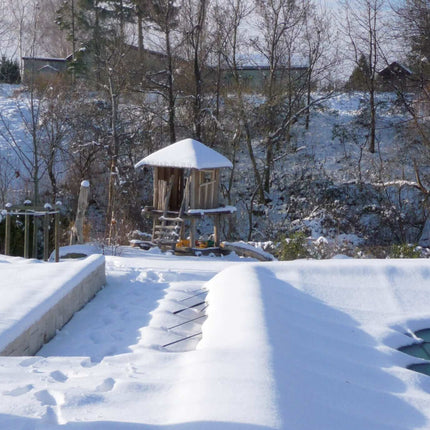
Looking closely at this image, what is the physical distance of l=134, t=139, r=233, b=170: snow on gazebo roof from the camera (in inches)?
633

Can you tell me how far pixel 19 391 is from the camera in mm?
3932

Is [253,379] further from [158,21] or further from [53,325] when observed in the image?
[158,21]

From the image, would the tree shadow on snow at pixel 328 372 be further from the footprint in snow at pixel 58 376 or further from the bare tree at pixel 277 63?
the bare tree at pixel 277 63

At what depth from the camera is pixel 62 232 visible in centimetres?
1912

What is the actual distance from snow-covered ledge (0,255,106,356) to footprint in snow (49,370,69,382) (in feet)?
2.17

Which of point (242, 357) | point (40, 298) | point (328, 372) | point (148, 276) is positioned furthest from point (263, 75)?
point (242, 357)

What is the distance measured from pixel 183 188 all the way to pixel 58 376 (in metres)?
13.3

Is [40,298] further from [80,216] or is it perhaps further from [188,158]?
[188,158]

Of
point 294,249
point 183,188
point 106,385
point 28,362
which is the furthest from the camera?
point 183,188

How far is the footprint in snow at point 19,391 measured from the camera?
12.7ft

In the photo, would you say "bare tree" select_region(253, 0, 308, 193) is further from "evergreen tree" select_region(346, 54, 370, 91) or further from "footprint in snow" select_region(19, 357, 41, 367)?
"footprint in snow" select_region(19, 357, 41, 367)

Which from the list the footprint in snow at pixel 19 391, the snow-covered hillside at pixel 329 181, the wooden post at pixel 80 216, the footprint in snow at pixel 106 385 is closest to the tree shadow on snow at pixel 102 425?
the footprint in snow at pixel 19 391

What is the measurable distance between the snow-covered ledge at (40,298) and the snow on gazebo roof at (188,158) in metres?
7.77

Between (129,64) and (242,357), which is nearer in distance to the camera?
(242,357)
